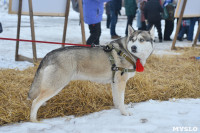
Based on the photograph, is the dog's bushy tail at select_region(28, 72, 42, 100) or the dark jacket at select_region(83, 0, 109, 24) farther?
the dark jacket at select_region(83, 0, 109, 24)

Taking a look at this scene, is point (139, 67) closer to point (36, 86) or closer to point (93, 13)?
point (36, 86)

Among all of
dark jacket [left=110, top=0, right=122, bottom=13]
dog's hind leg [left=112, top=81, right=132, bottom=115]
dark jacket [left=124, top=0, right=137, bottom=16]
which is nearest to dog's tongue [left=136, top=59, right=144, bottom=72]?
dog's hind leg [left=112, top=81, right=132, bottom=115]

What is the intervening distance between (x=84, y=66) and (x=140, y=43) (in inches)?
30.3

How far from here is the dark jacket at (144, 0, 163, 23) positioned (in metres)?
8.11

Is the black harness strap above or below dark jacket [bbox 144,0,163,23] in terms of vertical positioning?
below

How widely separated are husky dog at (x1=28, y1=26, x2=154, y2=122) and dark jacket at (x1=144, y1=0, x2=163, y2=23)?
5.60 metres

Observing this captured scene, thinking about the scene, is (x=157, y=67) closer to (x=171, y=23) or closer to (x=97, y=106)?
(x=97, y=106)

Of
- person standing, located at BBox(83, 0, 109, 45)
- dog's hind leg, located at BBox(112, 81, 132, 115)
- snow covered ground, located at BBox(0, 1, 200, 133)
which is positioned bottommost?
snow covered ground, located at BBox(0, 1, 200, 133)

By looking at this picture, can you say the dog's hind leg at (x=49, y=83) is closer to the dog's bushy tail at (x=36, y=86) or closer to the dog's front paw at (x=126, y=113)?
the dog's bushy tail at (x=36, y=86)

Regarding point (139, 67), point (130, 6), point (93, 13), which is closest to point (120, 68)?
point (139, 67)

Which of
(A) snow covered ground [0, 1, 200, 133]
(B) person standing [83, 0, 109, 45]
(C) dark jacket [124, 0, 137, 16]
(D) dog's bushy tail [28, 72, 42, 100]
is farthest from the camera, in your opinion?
(C) dark jacket [124, 0, 137, 16]

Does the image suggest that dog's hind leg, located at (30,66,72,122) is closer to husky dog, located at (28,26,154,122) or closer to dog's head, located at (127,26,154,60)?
husky dog, located at (28,26,154,122)

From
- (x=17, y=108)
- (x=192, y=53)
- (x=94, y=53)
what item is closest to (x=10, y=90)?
(x=17, y=108)

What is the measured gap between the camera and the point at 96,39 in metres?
5.41
